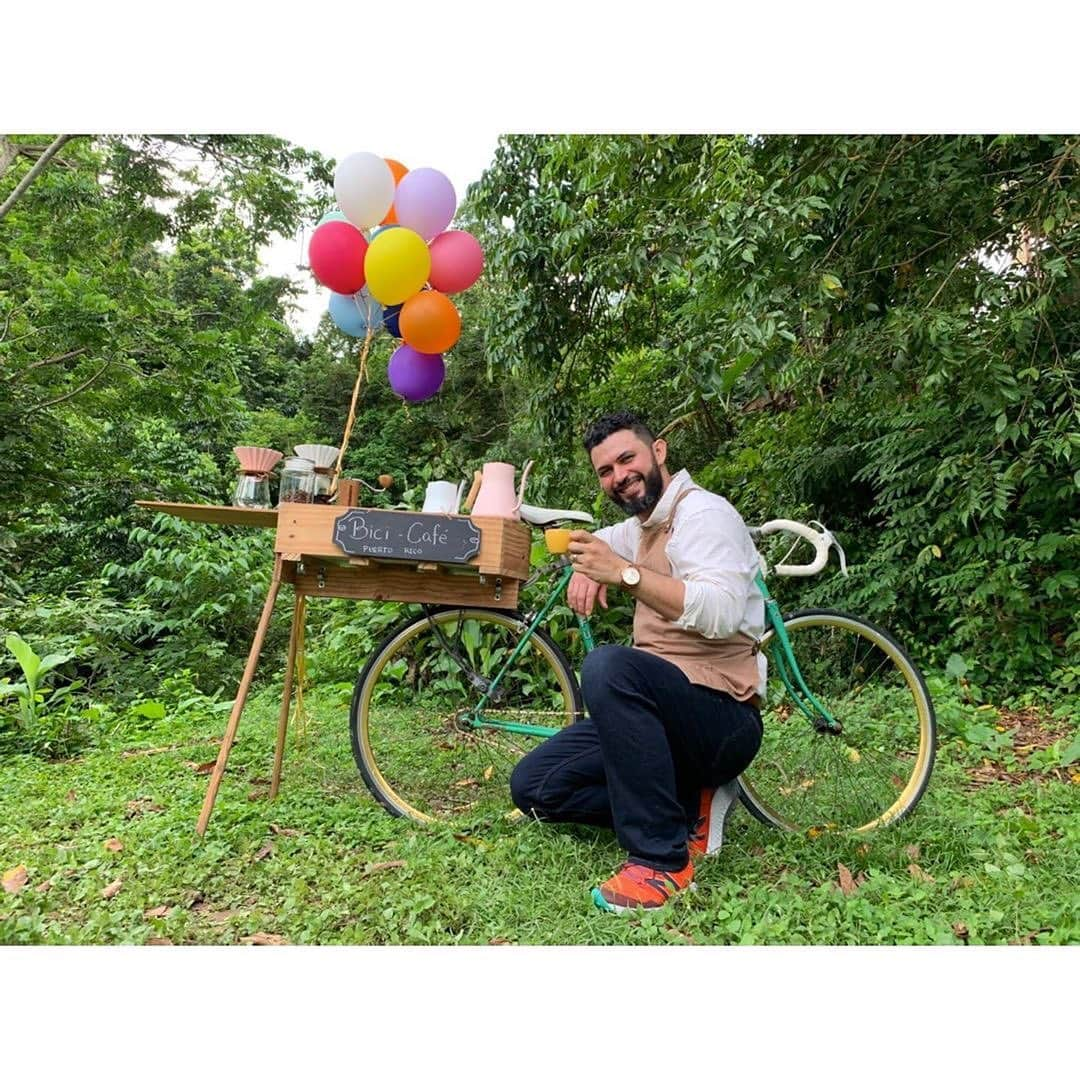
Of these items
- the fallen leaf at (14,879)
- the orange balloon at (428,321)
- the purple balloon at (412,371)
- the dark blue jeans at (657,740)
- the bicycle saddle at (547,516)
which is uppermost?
the orange balloon at (428,321)

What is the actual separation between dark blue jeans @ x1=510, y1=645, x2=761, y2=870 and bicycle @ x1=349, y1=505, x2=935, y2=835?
434 mm

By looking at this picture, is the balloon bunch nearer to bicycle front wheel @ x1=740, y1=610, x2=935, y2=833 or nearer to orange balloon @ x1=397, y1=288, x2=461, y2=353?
orange balloon @ x1=397, y1=288, x2=461, y2=353

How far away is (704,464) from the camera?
6.05 m

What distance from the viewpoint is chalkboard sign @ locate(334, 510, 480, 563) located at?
90.9 inches

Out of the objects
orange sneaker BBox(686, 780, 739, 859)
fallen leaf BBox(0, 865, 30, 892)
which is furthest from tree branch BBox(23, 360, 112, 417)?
orange sneaker BBox(686, 780, 739, 859)

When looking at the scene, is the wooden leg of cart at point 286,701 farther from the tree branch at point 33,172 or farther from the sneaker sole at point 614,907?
the tree branch at point 33,172

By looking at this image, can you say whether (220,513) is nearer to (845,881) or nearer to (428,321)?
(428,321)

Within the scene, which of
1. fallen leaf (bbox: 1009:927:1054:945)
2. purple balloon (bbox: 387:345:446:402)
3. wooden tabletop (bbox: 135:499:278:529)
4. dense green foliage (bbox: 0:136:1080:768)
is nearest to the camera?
fallen leaf (bbox: 1009:927:1054:945)

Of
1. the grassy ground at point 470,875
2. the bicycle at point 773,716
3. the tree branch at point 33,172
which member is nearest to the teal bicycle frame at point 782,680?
the bicycle at point 773,716

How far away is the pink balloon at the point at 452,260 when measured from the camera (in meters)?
2.76

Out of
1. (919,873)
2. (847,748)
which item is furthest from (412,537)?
(919,873)

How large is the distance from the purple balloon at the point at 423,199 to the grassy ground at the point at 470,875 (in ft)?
6.00

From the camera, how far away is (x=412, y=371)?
2.89m
